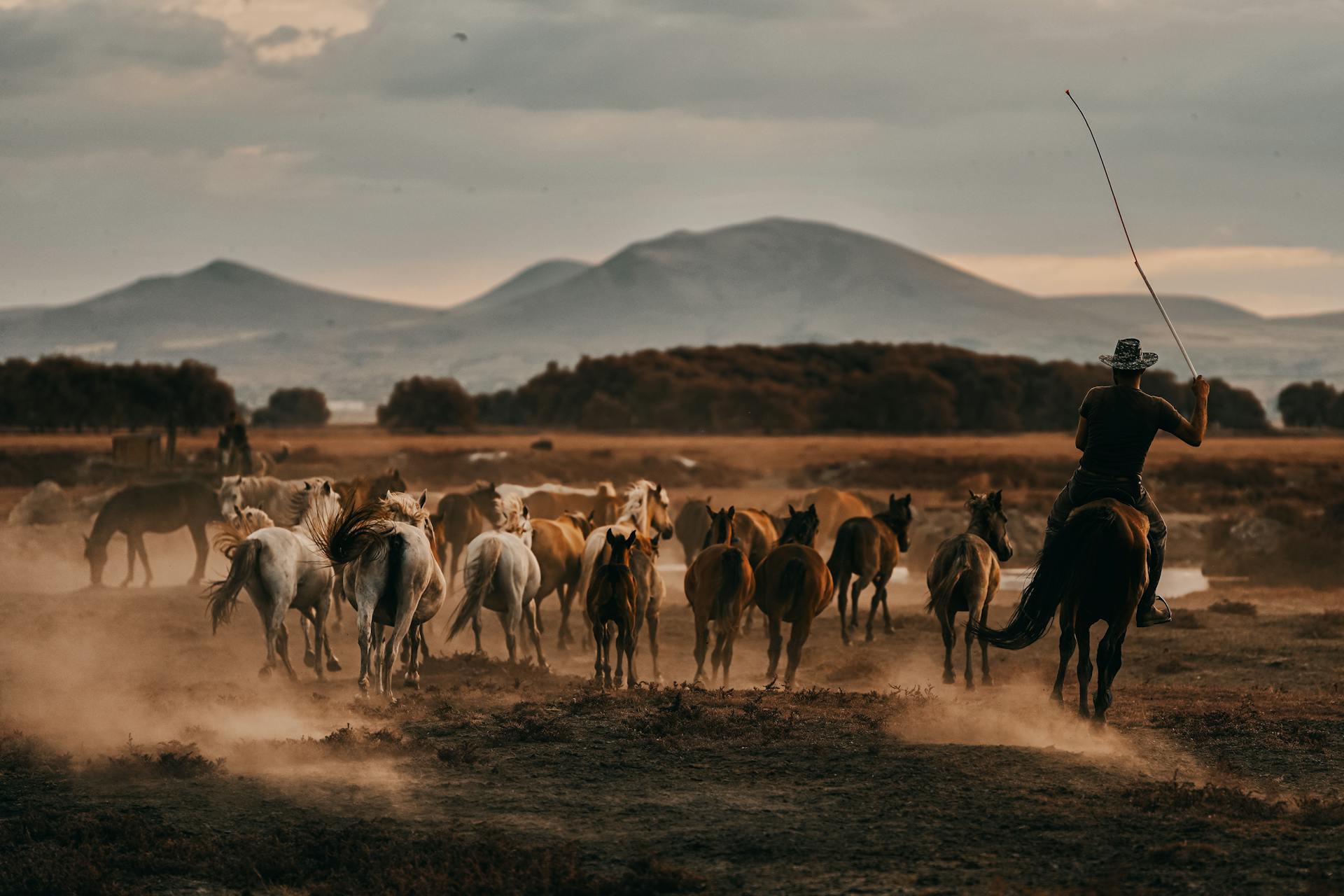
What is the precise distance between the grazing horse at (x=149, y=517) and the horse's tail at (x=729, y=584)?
36.4 ft

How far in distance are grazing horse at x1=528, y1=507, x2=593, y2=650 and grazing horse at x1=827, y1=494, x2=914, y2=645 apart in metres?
3.51

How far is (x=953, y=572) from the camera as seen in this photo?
579 inches

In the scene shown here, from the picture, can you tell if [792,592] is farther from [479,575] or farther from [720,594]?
[479,575]

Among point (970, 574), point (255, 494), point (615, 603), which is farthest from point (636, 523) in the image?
point (255, 494)

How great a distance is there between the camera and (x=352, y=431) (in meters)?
117

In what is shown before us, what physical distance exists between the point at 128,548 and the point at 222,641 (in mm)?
6630

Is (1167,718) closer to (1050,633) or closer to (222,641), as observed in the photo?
(1050,633)

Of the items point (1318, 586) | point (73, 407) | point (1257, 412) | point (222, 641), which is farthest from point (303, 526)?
point (1257, 412)

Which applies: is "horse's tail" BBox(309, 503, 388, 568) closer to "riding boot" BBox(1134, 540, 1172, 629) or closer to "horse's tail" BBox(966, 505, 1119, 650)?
"horse's tail" BBox(966, 505, 1119, 650)

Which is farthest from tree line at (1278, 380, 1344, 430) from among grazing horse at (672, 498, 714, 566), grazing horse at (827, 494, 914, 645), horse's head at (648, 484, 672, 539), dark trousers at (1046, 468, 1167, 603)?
dark trousers at (1046, 468, 1167, 603)

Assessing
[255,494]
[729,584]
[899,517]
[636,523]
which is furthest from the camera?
[255,494]

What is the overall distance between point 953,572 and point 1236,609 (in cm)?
954

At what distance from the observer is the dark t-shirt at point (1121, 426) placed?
1069 cm

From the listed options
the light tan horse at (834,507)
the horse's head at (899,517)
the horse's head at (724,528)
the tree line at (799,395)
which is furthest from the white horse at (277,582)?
the tree line at (799,395)
